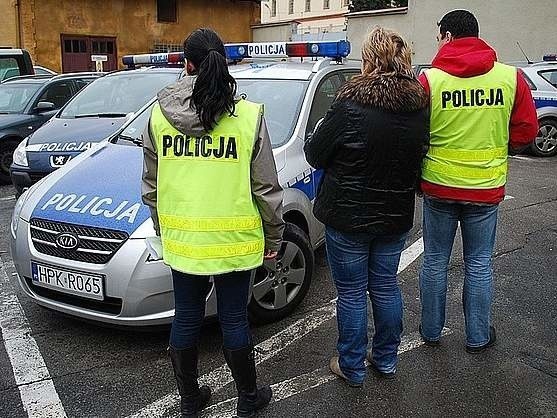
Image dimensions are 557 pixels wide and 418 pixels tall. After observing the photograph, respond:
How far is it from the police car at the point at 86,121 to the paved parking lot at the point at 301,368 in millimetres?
2446

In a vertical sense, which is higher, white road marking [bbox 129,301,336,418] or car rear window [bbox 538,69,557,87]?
car rear window [bbox 538,69,557,87]

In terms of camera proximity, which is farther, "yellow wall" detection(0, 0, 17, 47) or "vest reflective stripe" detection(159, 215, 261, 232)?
"yellow wall" detection(0, 0, 17, 47)

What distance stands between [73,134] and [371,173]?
5016 mm

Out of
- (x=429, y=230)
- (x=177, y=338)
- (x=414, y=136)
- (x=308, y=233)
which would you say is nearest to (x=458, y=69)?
(x=414, y=136)

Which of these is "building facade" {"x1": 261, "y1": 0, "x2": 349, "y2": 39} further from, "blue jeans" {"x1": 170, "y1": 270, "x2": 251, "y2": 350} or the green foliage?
"blue jeans" {"x1": 170, "y1": 270, "x2": 251, "y2": 350}

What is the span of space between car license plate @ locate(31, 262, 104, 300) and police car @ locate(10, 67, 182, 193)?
318 cm

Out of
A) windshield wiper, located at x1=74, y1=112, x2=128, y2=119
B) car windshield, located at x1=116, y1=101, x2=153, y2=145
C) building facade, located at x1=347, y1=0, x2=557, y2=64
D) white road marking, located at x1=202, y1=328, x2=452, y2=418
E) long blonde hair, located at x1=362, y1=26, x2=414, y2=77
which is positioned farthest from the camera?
building facade, located at x1=347, y1=0, x2=557, y2=64

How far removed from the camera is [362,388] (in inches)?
135

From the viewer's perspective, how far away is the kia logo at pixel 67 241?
12.0 ft

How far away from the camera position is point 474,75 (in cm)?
339

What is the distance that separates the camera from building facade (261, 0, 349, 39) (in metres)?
60.0

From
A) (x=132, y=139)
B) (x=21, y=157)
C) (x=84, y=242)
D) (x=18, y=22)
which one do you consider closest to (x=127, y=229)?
(x=84, y=242)

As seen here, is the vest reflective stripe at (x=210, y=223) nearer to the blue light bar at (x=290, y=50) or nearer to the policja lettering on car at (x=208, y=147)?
the policja lettering on car at (x=208, y=147)

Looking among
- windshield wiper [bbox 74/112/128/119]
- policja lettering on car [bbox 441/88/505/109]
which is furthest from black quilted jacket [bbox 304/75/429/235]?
windshield wiper [bbox 74/112/128/119]
